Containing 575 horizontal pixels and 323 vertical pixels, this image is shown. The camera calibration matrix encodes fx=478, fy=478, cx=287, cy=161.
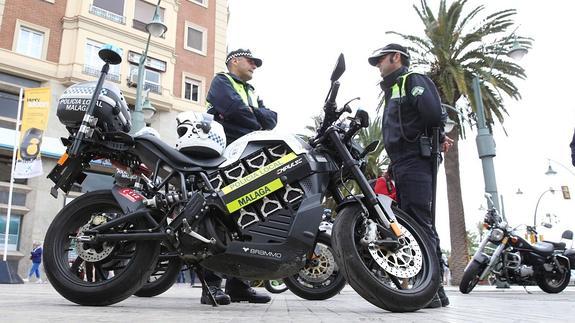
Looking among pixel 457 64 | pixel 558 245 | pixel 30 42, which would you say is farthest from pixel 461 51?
pixel 30 42

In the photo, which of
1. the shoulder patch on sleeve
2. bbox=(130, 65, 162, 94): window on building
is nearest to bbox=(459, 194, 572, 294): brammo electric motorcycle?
the shoulder patch on sleeve

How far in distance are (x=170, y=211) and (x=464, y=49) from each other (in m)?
15.6

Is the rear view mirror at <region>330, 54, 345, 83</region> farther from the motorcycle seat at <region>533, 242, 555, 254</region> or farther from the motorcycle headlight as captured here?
the motorcycle seat at <region>533, 242, 555, 254</region>

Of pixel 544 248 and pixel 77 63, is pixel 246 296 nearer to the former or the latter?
pixel 544 248

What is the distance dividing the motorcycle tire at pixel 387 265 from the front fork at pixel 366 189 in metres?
0.08

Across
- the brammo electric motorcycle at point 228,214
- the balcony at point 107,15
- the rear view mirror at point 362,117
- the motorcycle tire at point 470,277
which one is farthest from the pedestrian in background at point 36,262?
the rear view mirror at point 362,117

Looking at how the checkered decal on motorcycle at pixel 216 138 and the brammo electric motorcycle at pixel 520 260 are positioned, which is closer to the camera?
the checkered decal on motorcycle at pixel 216 138

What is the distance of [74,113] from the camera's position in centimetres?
326

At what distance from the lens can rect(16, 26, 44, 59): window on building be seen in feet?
65.7

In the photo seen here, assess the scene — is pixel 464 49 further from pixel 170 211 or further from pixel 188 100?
pixel 170 211

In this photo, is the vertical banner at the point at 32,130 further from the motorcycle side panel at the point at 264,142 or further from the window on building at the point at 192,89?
the motorcycle side panel at the point at 264,142

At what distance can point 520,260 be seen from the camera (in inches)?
362

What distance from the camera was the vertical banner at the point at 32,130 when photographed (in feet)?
48.2

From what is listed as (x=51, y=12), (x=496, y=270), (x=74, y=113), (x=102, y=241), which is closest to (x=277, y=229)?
(x=102, y=241)
